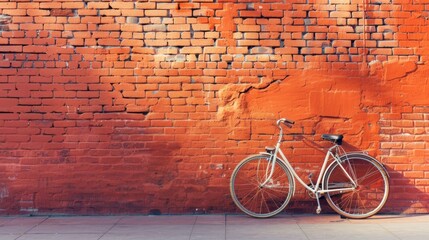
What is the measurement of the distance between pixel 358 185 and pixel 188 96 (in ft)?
7.53

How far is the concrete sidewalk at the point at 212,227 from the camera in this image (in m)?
5.22

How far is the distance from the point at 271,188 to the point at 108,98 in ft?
7.38

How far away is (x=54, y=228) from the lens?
5.62 meters

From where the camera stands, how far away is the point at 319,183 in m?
6.08

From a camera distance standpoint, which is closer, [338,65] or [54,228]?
[54,228]

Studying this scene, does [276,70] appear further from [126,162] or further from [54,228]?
[54,228]

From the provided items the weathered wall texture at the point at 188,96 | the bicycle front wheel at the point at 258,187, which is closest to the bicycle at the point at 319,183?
the bicycle front wheel at the point at 258,187

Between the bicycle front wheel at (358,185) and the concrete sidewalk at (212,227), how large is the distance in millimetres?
186

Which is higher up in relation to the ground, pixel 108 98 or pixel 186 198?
pixel 108 98

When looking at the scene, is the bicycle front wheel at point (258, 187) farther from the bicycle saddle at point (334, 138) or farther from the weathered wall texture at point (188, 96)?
the bicycle saddle at point (334, 138)

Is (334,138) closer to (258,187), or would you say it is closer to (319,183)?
(319,183)

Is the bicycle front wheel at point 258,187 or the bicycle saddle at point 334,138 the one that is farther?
the bicycle front wheel at point 258,187

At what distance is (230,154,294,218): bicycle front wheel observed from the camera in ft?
20.3

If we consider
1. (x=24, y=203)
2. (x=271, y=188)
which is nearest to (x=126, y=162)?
(x=24, y=203)
